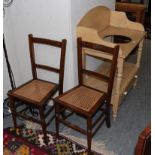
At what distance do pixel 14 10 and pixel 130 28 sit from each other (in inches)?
49.8

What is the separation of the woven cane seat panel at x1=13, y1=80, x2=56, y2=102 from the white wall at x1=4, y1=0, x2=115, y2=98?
0.24 meters

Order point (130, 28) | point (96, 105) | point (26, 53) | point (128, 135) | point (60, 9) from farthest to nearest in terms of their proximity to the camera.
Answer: point (130, 28), point (26, 53), point (128, 135), point (60, 9), point (96, 105)

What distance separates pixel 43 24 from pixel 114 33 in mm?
815

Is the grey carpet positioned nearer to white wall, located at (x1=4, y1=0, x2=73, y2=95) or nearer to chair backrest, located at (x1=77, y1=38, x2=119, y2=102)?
chair backrest, located at (x1=77, y1=38, x2=119, y2=102)

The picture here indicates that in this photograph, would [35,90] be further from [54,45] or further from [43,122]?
[54,45]

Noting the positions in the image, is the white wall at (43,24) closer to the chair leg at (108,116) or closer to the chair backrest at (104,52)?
the chair backrest at (104,52)

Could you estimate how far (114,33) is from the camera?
244 centimetres

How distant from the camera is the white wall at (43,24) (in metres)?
1.94

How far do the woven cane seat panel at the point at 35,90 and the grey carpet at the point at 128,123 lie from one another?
43 centimetres

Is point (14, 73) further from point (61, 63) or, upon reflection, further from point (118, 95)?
point (118, 95)

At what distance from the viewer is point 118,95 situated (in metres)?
2.14

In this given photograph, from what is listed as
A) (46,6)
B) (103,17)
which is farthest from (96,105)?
(103,17)

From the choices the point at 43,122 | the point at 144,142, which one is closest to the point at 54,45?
the point at 43,122

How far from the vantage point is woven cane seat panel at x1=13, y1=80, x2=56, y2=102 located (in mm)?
1918
